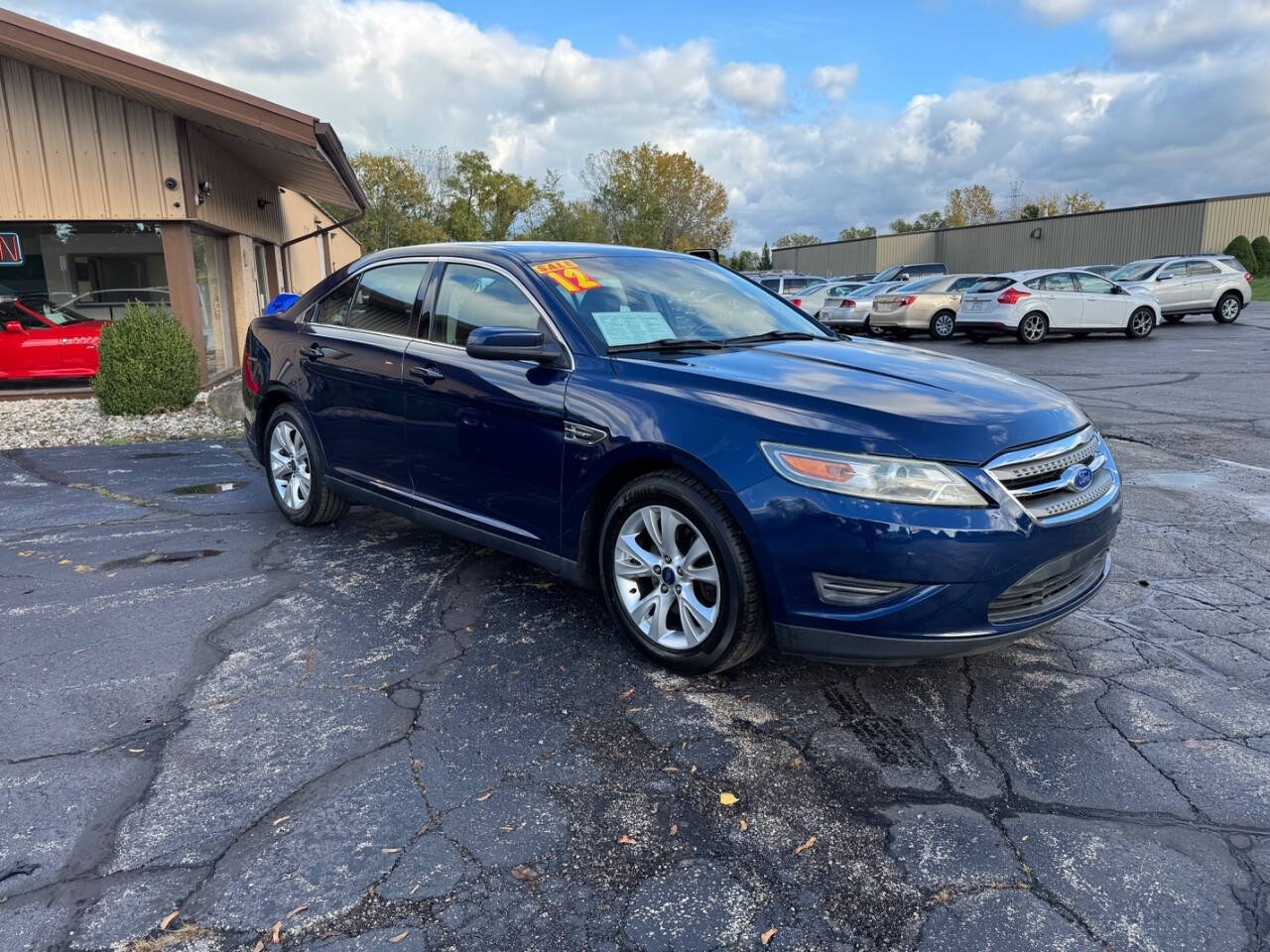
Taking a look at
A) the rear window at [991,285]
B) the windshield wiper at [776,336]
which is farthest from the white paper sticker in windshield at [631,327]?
the rear window at [991,285]

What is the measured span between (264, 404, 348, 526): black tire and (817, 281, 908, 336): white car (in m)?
18.1

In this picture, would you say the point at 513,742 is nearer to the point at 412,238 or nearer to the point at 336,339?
the point at 336,339

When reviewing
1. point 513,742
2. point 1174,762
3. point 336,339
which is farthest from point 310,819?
point 336,339

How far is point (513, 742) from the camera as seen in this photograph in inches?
123

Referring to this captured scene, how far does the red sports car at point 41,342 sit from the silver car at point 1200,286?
22064 millimetres

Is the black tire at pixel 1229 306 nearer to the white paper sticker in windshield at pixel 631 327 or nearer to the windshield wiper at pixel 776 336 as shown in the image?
the windshield wiper at pixel 776 336

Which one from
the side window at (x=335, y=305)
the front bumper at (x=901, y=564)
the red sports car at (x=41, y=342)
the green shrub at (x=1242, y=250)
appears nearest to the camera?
the front bumper at (x=901, y=564)

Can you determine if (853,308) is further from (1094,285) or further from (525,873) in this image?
(525,873)

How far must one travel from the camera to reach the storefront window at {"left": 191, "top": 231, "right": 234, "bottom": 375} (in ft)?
42.2

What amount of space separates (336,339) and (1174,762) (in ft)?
14.6

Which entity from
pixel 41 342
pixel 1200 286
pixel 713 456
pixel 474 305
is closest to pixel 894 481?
pixel 713 456

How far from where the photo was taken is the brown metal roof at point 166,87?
9.74 meters

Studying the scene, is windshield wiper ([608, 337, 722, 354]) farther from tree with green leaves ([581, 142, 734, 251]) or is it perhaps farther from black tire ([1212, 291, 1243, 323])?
tree with green leaves ([581, 142, 734, 251])

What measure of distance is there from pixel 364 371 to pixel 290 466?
129 cm
